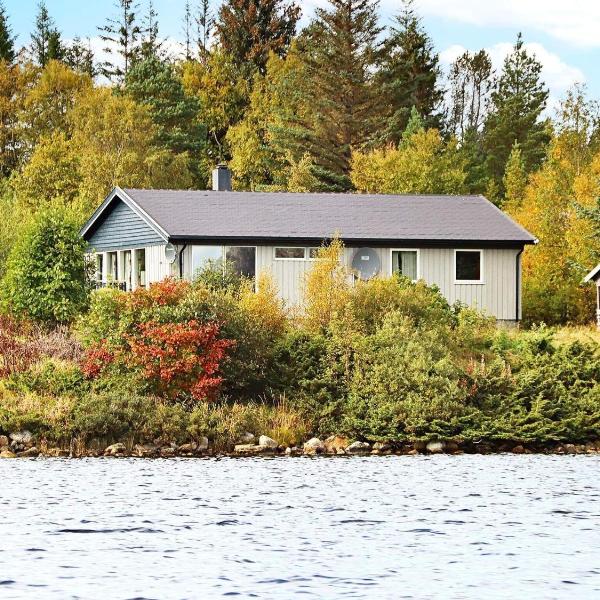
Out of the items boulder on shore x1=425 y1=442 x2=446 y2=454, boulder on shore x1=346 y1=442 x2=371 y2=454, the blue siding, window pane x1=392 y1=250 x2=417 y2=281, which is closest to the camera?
boulder on shore x1=346 y1=442 x2=371 y2=454

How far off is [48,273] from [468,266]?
1414 cm

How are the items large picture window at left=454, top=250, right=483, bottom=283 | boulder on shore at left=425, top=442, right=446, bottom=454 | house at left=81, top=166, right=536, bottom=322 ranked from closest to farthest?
boulder on shore at left=425, top=442, right=446, bottom=454, house at left=81, top=166, right=536, bottom=322, large picture window at left=454, top=250, right=483, bottom=283

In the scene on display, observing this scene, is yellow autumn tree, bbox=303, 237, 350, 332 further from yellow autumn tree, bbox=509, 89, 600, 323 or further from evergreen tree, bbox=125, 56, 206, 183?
evergreen tree, bbox=125, 56, 206, 183

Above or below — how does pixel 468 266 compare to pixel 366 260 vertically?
below

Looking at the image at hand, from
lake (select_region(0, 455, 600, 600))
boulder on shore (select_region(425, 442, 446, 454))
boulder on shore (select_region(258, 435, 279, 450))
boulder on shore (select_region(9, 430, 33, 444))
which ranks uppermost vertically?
boulder on shore (select_region(9, 430, 33, 444))

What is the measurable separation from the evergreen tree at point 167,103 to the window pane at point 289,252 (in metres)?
28.7

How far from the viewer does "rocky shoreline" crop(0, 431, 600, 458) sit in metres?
26.1

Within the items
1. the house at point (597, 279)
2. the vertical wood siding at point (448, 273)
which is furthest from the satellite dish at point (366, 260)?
the house at point (597, 279)

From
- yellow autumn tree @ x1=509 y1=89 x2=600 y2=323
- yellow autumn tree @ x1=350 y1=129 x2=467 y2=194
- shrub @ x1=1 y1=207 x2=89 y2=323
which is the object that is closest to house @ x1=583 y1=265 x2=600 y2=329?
yellow autumn tree @ x1=509 y1=89 x2=600 y2=323

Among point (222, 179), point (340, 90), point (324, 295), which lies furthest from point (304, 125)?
point (324, 295)

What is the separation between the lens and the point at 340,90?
228 ft

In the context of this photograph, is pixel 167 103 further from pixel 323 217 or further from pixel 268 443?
pixel 268 443

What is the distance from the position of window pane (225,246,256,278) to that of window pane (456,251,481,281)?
6803mm

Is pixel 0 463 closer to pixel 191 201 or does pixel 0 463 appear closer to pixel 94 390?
pixel 94 390
